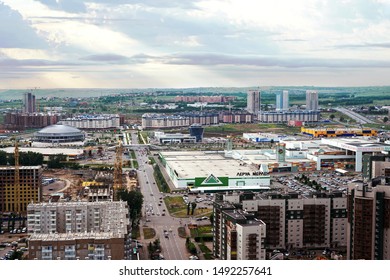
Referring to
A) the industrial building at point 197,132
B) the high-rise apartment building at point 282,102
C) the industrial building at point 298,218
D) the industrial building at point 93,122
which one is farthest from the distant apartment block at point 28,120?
the industrial building at point 298,218

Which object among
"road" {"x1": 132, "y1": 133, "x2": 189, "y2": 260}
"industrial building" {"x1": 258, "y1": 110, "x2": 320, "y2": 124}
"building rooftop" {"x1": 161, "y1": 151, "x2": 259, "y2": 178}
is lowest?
"road" {"x1": 132, "y1": 133, "x2": 189, "y2": 260}

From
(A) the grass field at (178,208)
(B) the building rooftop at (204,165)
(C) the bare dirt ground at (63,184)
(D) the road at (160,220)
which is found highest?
(B) the building rooftop at (204,165)

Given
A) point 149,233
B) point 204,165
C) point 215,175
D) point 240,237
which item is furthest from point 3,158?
point 240,237

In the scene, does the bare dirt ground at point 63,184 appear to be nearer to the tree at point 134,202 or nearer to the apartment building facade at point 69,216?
the tree at point 134,202

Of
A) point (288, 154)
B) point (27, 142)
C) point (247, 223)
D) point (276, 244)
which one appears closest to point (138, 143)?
point (27, 142)

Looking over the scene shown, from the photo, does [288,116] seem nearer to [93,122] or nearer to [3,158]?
[93,122]

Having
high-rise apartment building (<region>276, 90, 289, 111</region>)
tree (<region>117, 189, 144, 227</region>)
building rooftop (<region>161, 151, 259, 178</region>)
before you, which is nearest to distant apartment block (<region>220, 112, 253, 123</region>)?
high-rise apartment building (<region>276, 90, 289, 111</region>)

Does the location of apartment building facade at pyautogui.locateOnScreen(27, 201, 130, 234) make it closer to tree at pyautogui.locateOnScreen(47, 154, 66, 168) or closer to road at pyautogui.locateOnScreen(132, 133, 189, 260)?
road at pyautogui.locateOnScreen(132, 133, 189, 260)
